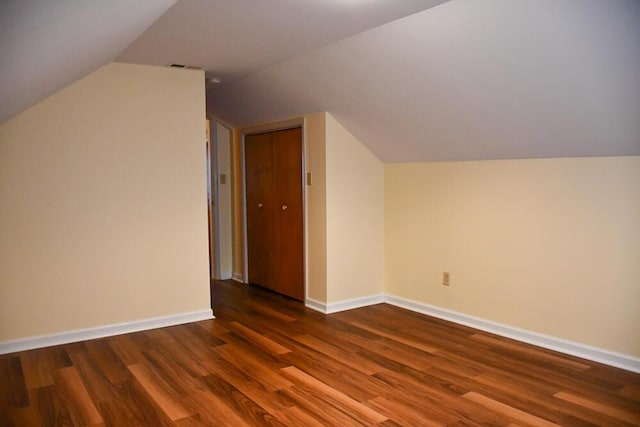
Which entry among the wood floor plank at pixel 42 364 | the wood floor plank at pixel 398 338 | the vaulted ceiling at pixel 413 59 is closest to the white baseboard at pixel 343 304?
the wood floor plank at pixel 398 338

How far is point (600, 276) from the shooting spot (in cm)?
324

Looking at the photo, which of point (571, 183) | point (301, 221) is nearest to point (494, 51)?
point (571, 183)

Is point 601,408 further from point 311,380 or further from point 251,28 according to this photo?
point 251,28

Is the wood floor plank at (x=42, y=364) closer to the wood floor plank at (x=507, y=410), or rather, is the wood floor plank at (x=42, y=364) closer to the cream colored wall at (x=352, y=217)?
the cream colored wall at (x=352, y=217)

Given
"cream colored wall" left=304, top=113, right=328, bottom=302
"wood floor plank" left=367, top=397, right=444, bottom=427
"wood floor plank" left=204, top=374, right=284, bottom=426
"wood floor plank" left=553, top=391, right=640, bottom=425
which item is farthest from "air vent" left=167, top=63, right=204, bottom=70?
"wood floor plank" left=553, top=391, right=640, bottom=425

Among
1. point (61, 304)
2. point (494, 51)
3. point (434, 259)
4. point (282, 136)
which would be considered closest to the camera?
point (494, 51)

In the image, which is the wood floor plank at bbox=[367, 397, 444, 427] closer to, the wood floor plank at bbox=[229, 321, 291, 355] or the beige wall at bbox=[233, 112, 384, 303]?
the wood floor plank at bbox=[229, 321, 291, 355]

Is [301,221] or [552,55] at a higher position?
[552,55]

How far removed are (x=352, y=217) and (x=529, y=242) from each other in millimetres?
1555

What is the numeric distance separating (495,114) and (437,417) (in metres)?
1.85

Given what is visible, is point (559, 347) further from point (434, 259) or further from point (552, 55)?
point (552, 55)

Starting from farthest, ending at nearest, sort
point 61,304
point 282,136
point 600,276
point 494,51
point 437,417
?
point 282,136, point 61,304, point 600,276, point 494,51, point 437,417

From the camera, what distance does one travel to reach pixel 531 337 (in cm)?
362

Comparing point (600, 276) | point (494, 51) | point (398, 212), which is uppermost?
point (494, 51)
